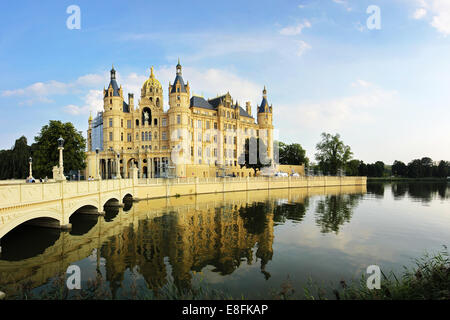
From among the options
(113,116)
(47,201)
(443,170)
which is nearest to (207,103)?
(113,116)

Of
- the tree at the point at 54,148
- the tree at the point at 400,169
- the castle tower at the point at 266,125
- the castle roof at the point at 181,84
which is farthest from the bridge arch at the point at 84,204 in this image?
the tree at the point at 400,169

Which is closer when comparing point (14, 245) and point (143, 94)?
point (14, 245)

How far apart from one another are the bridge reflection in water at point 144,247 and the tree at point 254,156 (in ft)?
158

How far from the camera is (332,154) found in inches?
3720

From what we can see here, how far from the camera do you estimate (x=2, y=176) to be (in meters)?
59.3

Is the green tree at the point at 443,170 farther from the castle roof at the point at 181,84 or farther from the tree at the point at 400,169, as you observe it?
the castle roof at the point at 181,84

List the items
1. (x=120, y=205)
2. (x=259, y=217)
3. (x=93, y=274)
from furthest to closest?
(x=120, y=205) < (x=259, y=217) < (x=93, y=274)

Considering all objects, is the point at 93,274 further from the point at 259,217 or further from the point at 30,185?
the point at 259,217

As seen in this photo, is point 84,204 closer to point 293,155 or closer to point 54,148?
point 54,148

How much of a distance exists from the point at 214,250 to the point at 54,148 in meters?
40.7

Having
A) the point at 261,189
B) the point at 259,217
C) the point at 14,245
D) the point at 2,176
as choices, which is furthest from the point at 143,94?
the point at 14,245

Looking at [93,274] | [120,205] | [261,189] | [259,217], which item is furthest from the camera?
[261,189]

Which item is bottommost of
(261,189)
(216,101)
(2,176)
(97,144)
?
(261,189)
